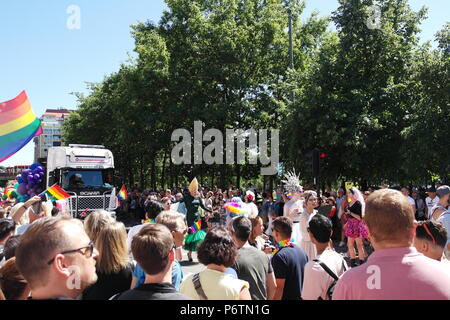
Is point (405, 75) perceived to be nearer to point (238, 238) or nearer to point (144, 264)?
point (238, 238)

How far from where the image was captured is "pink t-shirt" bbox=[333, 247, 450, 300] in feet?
6.54

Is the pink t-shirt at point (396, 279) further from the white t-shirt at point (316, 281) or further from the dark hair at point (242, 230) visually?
the dark hair at point (242, 230)

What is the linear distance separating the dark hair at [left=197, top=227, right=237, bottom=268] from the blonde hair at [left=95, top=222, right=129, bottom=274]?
67cm

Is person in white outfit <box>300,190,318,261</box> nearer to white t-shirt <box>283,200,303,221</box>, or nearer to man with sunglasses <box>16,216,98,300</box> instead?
white t-shirt <box>283,200,303,221</box>

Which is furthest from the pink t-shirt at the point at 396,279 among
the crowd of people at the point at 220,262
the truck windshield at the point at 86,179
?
the truck windshield at the point at 86,179

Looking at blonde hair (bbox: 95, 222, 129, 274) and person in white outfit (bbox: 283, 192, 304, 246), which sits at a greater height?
blonde hair (bbox: 95, 222, 129, 274)

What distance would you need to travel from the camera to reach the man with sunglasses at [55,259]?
1.91 meters

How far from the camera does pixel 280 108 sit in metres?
24.2

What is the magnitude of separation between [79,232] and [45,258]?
0.75ft

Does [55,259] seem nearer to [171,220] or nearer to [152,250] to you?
[152,250]

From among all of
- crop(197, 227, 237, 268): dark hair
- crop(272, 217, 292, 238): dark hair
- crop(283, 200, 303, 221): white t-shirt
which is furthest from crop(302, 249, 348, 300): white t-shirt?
crop(283, 200, 303, 221): white t-shirt

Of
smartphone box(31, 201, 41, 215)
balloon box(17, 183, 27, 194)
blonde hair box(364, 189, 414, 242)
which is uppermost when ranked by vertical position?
blonde hair box(364, 189, 414, 242)
